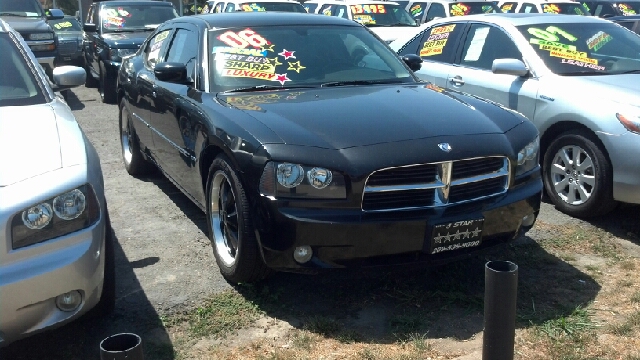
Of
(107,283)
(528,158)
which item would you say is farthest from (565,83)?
(107,283)

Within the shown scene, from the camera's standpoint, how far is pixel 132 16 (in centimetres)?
1204

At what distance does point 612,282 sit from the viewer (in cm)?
436

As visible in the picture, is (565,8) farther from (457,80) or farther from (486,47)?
(457,80)

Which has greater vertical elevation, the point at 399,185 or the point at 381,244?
the point at 399,185

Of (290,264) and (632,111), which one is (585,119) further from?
(290,264)

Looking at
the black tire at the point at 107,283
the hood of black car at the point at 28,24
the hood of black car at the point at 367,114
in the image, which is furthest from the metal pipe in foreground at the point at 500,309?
the hood of black car at the point at 28,24

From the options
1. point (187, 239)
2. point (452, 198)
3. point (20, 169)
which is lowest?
point (187, 239)

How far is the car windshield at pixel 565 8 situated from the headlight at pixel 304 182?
1250 centimetres

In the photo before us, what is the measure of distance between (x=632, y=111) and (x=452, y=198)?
2.05 metres

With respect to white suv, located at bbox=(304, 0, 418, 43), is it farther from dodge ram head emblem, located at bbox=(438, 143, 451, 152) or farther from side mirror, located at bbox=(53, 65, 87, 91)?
dodge ram head emblem, located at bbox=(438, 143, 451, 152)

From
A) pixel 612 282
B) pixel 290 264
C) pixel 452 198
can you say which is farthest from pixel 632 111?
pixel 290 264

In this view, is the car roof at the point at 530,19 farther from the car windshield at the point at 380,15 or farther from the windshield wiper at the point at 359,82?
the car windshield at the point at 380,15

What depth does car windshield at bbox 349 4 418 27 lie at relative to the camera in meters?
14.2

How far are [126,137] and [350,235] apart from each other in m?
4.20
